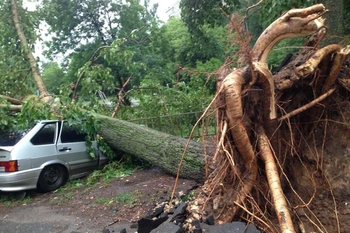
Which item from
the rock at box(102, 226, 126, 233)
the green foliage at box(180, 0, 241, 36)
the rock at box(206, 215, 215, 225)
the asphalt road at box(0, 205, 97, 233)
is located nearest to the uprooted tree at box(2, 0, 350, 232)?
the rock at box(206, 215, 215, 225)

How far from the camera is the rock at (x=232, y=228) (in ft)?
11.1

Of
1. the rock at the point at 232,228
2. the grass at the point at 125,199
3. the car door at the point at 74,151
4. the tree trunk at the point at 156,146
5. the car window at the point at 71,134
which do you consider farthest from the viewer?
the car window at the point at 71,134

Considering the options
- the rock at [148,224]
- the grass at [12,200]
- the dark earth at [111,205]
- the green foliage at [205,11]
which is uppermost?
the green foliage at [205,11]

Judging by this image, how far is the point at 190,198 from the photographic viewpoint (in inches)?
203

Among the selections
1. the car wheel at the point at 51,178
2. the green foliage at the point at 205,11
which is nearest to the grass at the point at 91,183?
the car wheel at the point at 51,178

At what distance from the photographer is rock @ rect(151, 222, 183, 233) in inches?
142

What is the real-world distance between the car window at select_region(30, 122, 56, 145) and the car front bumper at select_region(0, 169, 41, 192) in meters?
0.59

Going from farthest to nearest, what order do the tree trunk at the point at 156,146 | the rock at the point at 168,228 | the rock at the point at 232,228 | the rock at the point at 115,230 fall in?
the tree trunk at the point at 156,146 < the rock at the point at 115,230 < the rock at the point at 168,228 < the rock at the point at 232,228

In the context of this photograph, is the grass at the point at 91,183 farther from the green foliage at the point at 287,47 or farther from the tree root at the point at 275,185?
the green foliage at the point at 287,47

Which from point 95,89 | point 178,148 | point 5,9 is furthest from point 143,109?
point 5,9

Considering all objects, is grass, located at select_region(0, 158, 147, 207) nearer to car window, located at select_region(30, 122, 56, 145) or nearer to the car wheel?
the car wheel

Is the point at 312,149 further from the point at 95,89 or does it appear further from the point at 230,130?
the point at 95,89

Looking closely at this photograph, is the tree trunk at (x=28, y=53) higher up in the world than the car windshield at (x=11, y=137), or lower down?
higher up

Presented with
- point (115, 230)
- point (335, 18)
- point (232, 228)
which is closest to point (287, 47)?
point (232, 228)
